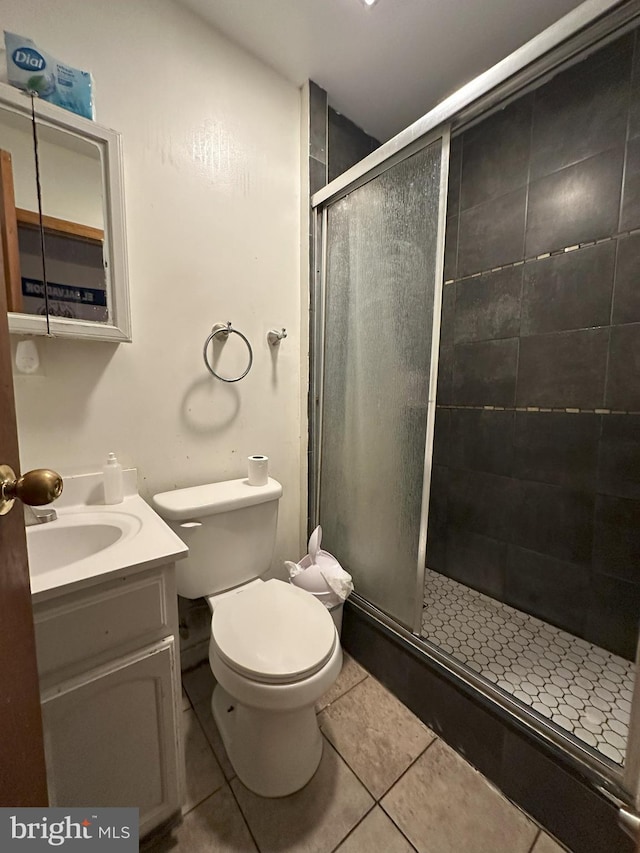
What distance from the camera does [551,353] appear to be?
59.7 inches

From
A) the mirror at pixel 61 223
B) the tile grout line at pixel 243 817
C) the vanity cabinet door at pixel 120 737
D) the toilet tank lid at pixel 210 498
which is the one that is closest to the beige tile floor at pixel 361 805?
the tile grout line at pixel 243 817

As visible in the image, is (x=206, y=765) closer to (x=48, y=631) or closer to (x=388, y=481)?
(x=48, y=631)

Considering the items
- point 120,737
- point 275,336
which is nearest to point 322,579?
point 120,737

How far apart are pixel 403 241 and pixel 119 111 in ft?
3.29

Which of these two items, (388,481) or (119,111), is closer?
(119,111)

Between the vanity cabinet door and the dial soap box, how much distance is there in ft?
4.76

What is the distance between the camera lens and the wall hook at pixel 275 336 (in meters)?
1.47

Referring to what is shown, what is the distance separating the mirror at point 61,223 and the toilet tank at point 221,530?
0.57 m

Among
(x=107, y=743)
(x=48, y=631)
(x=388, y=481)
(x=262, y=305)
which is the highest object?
(x=262, y=305)

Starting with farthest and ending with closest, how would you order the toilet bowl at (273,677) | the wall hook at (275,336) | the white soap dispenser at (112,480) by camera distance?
the wall hook at (275,336) → the white soap dispenser at (112,480) → the toilet bowl at (273,677)

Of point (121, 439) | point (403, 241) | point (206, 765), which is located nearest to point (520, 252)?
point (403, 241)

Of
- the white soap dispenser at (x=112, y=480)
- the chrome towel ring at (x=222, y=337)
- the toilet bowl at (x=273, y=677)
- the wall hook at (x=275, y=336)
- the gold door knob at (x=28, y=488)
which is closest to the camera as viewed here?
the gold door knob at (x=28, y=488)

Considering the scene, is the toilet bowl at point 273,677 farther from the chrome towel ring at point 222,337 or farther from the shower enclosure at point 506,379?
the chrome towel ring at point 222,337

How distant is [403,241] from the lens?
4.08ft
